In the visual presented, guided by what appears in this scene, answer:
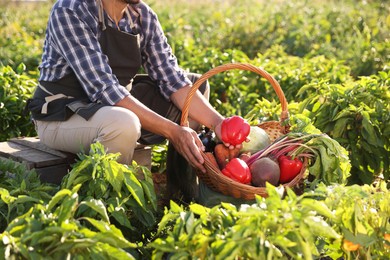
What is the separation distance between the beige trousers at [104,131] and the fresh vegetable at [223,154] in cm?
41

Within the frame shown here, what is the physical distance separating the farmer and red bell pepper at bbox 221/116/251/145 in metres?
0.16

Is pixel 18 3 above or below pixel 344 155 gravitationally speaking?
below

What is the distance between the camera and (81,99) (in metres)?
3.55

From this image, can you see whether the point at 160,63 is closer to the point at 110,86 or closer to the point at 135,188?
the point at 110,86

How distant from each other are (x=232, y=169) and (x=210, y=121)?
0.59 metres

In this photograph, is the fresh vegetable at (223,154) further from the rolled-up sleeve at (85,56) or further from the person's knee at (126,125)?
the rolled-up sleeve at (85,56)

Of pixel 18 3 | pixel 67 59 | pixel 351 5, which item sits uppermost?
pixel 67 59

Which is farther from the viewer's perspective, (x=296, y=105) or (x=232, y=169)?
(x=296, y=105)

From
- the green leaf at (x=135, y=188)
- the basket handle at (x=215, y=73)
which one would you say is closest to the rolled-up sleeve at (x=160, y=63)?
the basket handle at (x=215, y=73)

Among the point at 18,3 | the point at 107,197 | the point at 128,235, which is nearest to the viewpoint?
the point at 107,197

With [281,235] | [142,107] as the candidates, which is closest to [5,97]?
[142,107]

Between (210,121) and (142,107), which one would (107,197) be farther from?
(210,121)

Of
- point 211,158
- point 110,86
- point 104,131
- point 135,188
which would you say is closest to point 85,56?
point 110,86

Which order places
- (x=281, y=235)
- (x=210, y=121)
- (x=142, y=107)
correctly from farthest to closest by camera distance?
(x=210, y=121) → (x=142, y=107) → (x=281, y=235)
